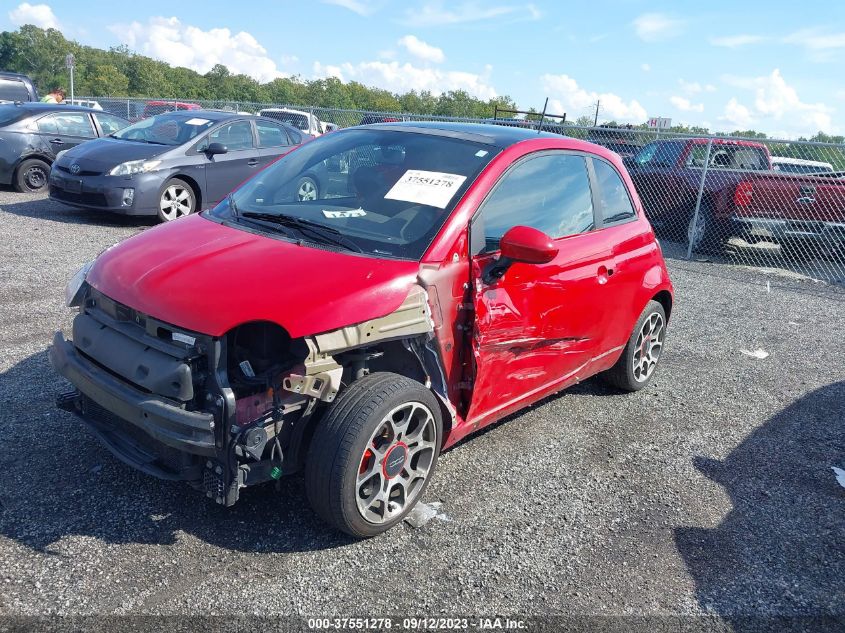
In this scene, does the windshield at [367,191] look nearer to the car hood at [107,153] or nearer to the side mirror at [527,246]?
the side mirror at [527,246]

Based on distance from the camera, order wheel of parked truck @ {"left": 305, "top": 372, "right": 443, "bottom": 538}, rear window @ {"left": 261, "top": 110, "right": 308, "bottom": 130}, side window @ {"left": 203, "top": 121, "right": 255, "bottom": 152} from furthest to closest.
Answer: rear window @ {"left": 261, "top": 110, "right": 308, "bottom": 130} → side window @ {"left": 203, "top": 121, "right": 255, "bottom": 152} → wheel of parked truck @ {"left": 305, "top": 372, "right": 443, "bottom": 538}

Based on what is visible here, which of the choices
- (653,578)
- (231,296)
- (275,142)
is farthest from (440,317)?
(275,142)

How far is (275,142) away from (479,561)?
29.5 ft

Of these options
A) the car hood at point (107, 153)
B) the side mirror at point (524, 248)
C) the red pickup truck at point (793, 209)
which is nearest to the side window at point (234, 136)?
the car hood at point (107, 153)

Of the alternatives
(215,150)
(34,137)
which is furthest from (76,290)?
(34,137)

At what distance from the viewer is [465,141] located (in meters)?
4.00

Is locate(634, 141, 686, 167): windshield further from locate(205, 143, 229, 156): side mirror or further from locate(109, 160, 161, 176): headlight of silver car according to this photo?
locate(109, 160, 161, 176): headlight of silver car

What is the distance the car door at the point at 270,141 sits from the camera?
417 inches

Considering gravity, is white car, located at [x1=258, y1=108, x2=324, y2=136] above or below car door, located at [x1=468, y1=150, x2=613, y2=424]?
above

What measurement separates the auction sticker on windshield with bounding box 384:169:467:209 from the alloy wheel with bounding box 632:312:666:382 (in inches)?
84.5

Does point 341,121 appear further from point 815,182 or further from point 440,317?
point 440,317

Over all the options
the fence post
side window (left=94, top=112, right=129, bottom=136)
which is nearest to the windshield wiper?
the fence post

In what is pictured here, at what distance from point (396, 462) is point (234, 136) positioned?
8.37 m

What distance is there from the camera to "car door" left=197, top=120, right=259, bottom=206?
32.9 ft
